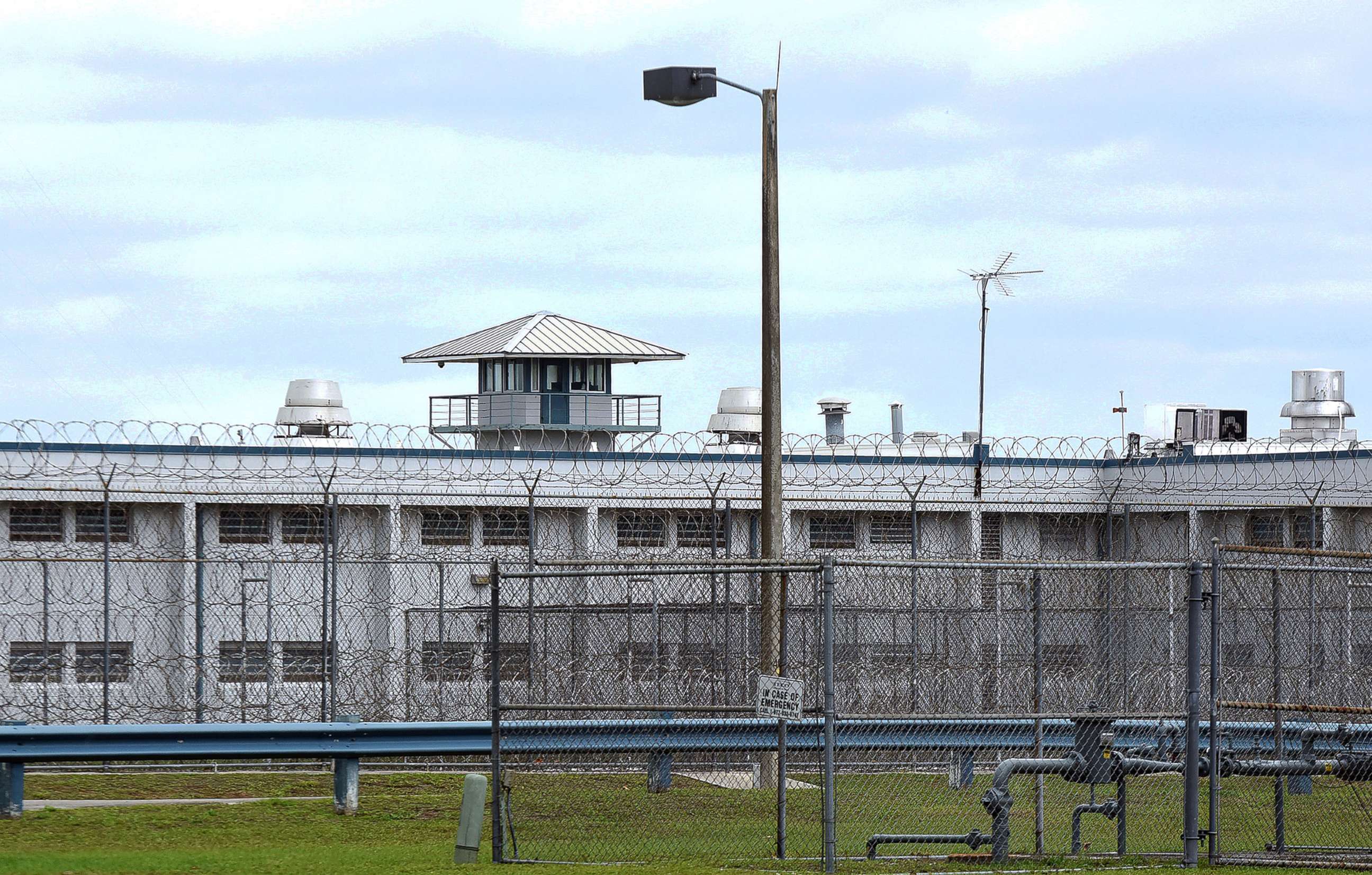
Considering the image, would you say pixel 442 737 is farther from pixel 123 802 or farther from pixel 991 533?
pixel 991 533

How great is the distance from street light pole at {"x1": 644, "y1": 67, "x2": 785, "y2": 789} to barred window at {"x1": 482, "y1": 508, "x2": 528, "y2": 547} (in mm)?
16255

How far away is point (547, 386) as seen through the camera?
42.1 metres

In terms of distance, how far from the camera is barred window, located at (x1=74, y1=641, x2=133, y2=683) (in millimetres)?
23922


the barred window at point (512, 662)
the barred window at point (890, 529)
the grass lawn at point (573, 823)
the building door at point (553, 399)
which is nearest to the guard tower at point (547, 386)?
the building door at point (553, 399)

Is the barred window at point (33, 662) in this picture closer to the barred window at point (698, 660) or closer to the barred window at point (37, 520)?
the barred window at point (37, 520)

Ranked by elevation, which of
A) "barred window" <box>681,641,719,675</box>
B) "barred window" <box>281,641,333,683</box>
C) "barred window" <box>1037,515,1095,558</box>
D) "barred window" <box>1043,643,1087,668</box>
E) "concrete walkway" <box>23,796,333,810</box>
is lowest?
"barred window" <box>281,641,333,683</box>

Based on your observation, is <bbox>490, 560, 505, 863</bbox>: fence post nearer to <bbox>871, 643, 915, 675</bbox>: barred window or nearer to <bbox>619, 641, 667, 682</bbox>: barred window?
<bbox>619, 641, 667, 682</bbox>: barred window

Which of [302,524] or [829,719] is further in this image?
[302,524]

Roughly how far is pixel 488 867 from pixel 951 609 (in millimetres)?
7504

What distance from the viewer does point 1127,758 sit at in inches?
456

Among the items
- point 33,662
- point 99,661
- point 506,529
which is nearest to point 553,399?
point 506,529

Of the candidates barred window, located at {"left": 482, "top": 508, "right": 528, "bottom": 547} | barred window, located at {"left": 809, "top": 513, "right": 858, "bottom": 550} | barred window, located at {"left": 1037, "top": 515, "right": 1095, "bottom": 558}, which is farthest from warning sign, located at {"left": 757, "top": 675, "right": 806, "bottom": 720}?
barred window, located at {"left": 1037, "top": 515, "right": 1095, "bottom": 558}

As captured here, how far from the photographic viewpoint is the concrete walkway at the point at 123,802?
14047mm

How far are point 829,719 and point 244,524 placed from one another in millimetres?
23120
